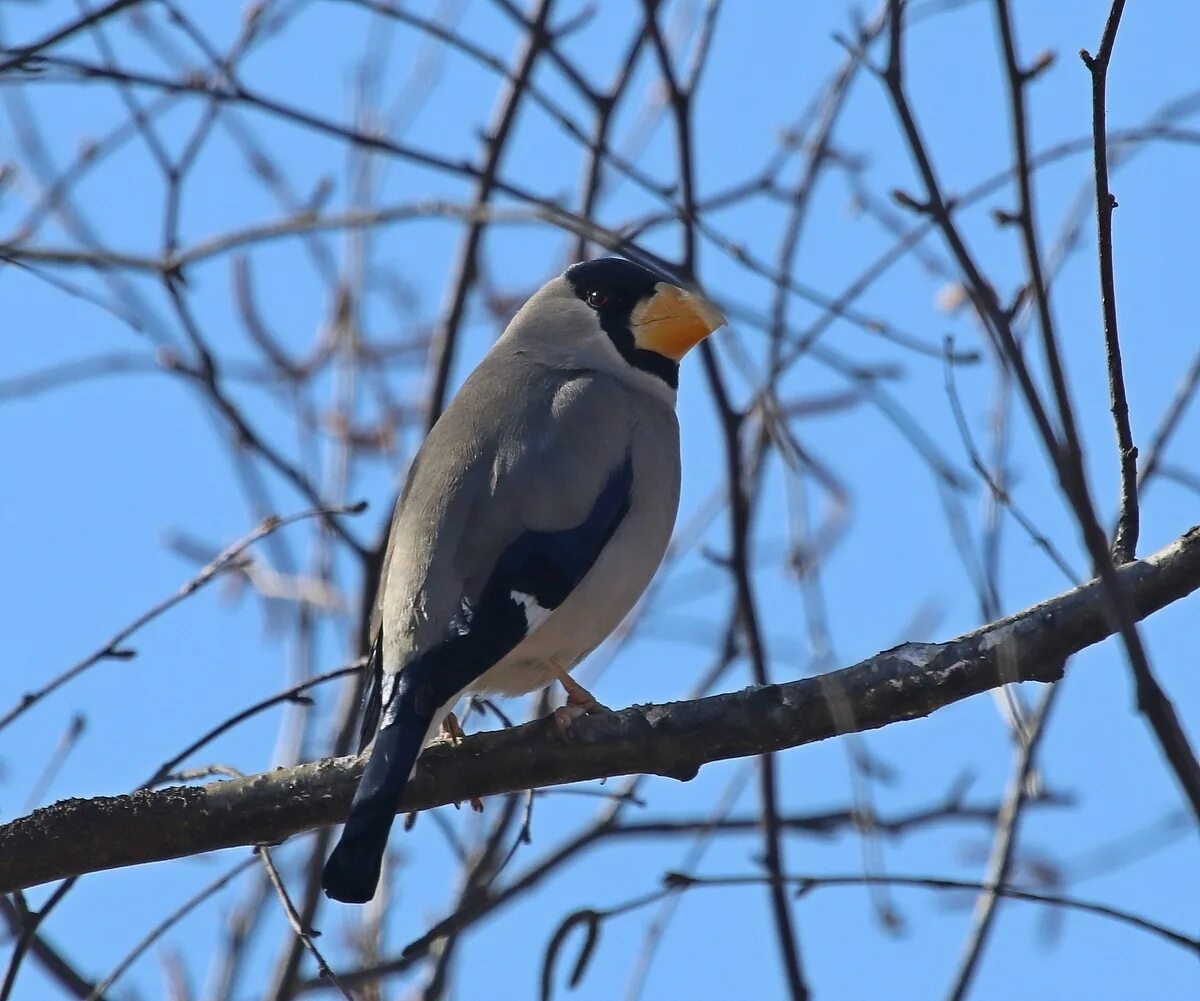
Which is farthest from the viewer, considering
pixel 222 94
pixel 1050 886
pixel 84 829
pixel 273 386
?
pixel 273 386

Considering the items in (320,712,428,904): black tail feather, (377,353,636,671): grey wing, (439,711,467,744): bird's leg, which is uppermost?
(377,353,636,671): grey wing

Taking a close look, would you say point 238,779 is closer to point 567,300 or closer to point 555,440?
point 555,440

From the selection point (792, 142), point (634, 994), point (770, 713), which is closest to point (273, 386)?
point (792, 142)

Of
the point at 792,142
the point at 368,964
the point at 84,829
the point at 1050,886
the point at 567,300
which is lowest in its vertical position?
the point at 84,829

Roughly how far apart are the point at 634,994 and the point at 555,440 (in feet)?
5.17

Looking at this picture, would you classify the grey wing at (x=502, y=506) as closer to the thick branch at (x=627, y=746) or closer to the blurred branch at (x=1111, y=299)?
the thick branch at (x=627, y=746)

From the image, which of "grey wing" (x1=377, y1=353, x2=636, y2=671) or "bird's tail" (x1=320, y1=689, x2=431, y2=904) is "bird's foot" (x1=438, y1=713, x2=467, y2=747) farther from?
"bird's tail" (x1=320, y1=689, x2=431, y2=904)

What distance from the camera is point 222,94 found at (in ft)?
15.0

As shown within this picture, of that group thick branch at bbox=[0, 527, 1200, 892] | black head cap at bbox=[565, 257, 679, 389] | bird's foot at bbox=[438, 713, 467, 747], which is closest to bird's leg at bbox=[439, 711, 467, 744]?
bird's foot at bbox=[438, 713, 467, 747]

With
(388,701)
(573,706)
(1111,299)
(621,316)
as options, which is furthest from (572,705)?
(621,316)

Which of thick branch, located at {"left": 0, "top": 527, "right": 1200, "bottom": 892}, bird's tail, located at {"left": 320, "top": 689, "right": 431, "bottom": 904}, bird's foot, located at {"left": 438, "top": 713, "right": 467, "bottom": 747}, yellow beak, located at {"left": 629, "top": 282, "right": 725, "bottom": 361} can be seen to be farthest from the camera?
yellow beak, located at {"left": 629, "top": 282, "right": 725, "bottom": 361}

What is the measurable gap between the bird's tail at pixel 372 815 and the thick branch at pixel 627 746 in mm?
128

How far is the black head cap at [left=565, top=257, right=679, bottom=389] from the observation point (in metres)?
5.78

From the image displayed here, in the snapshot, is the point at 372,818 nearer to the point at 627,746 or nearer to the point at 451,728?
the point at 627,746
